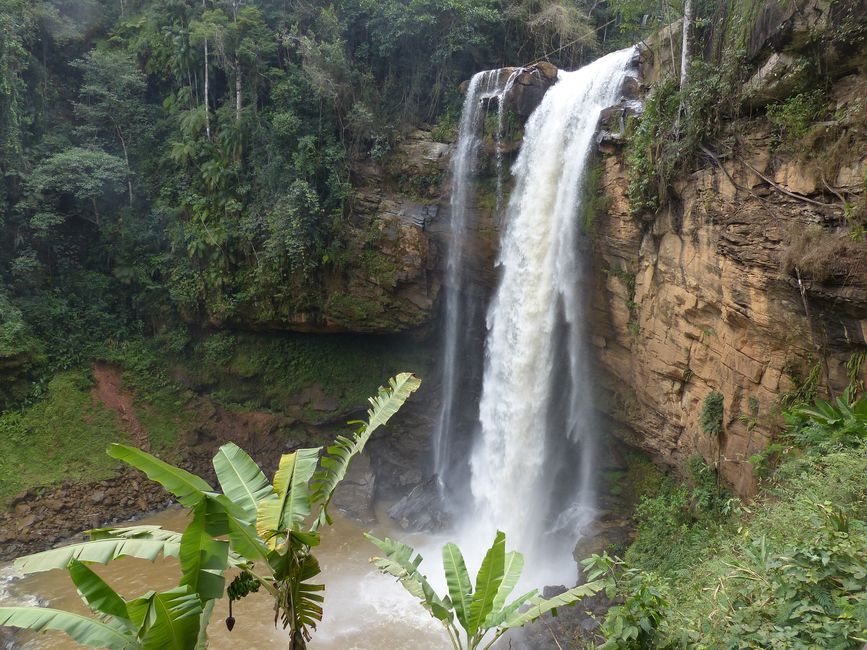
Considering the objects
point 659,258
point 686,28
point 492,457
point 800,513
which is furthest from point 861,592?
point 492,457

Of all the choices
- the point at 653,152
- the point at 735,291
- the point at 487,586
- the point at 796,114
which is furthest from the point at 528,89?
the point at 487,586

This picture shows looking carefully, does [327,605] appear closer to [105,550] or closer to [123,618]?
[105,550]

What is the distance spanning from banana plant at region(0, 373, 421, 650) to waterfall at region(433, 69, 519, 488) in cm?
1120

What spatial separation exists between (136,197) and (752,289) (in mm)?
17961

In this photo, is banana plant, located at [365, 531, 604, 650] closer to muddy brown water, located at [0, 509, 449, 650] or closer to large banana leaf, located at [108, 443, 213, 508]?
large banana leaf, located at [108, 443, 213, 508]

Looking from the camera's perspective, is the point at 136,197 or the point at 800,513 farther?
the point at 136,197

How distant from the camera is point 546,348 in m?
13.3

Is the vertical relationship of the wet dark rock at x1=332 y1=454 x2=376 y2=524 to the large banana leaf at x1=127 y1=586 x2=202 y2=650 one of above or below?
below

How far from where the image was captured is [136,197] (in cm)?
1781

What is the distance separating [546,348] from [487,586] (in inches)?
356

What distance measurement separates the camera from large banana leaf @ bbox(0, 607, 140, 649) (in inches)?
152

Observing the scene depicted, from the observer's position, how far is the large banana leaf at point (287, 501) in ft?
15.3

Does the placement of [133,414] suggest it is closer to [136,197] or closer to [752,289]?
[136,197]

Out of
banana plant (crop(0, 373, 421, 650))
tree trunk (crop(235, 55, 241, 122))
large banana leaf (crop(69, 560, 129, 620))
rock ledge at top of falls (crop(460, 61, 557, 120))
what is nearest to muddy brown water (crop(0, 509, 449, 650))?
banana plant (crop(0, 373, 421, 650))
